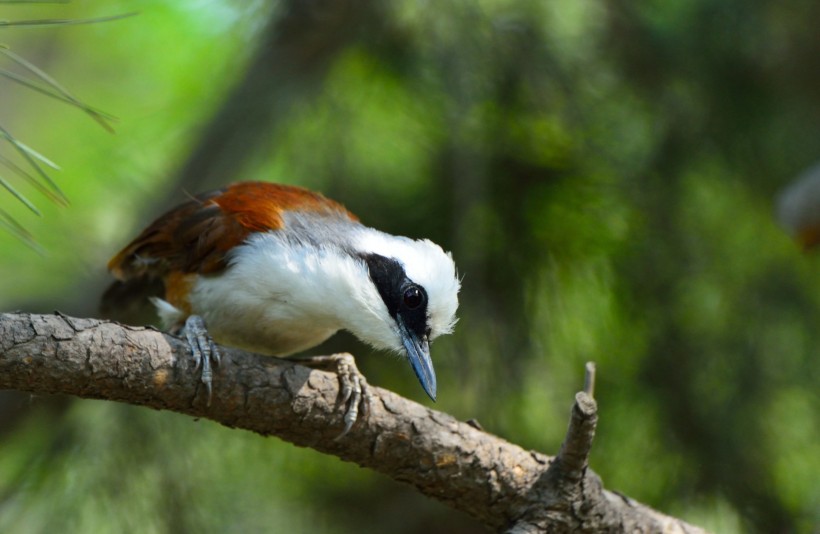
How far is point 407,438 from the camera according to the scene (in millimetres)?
3041

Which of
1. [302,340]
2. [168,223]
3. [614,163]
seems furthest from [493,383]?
[168,223]

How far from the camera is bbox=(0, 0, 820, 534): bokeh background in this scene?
13.7 ft

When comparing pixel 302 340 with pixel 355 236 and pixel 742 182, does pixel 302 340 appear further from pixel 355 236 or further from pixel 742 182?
pixel 742 182

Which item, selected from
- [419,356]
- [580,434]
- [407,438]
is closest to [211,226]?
[419,356]

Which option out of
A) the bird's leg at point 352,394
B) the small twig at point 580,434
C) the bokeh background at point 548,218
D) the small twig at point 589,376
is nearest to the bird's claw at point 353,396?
the bird's leg at point 352,394

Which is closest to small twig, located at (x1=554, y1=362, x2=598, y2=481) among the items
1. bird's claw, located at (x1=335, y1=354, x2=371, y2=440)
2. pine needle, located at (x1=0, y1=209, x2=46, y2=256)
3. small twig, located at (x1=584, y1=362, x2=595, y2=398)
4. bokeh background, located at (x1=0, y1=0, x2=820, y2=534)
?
small twig, located at (x1=584, y1=362, x2=595, y2=398)

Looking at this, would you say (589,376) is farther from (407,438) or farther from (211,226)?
(211,226)

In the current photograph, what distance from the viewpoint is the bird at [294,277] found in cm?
330

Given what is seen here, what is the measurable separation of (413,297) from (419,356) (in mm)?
206

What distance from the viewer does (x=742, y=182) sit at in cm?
461

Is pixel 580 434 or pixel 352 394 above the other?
pixel 580 434

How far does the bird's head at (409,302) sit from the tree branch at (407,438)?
0.24 m

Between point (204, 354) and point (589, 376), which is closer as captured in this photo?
point (589, 376)

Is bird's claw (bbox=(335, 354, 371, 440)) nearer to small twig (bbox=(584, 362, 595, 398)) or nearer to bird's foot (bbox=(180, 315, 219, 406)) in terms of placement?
bird's foot (bbox=(180, 315, 219, 406))
